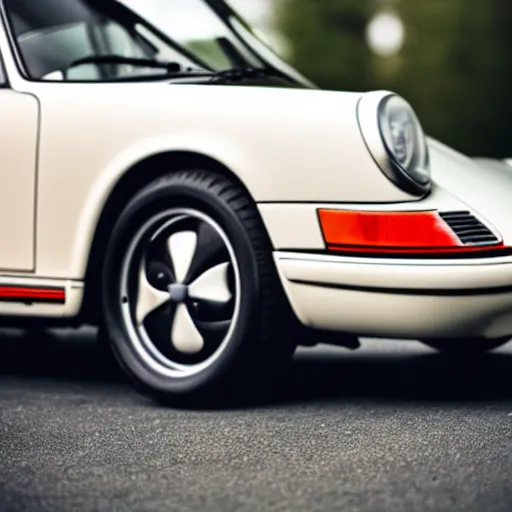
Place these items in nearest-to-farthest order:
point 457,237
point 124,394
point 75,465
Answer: point 75,465
point 457,237
point 124,394

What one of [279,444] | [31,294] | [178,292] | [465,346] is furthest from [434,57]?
[279,444]

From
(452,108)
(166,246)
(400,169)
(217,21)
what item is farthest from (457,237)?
(452,108)

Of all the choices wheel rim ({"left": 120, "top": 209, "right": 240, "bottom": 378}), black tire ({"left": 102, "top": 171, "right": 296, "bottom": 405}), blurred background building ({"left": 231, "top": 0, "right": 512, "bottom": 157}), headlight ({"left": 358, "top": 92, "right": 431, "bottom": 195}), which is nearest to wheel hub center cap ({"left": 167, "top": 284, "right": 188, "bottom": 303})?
wheel rim ({"left": 120, "top": 209, "right": 240, "bottom": 378})

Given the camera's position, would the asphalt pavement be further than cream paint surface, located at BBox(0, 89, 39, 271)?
No

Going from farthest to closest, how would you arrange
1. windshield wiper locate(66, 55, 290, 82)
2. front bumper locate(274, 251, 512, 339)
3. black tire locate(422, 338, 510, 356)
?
black tire locate(422, 338, 510, 356), windshield wiper locate(66, 55, 290, 82), front bumper locate(274, 251, 512, 339)

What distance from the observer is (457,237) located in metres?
4.63

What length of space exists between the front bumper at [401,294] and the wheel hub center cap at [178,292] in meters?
0.36

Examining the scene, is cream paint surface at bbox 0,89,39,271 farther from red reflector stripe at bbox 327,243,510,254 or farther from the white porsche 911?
red reflector stripe at bbox 327,243,510,254

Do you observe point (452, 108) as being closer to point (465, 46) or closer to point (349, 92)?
point (465, 46)

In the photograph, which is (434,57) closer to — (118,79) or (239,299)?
(118,79)

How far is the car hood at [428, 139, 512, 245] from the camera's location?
4766mm

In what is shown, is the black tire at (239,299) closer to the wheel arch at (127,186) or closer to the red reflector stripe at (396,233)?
the wheel arch at (127,186)

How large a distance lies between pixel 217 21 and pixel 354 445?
7.33 feet

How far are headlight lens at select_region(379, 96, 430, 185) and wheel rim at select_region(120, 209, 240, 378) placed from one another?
616 millimetres
